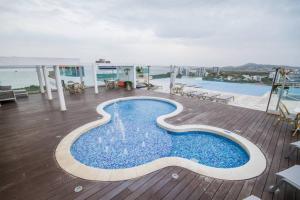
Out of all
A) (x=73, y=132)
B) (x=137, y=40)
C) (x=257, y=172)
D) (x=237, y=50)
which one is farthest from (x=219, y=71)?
(x=73, y=132)

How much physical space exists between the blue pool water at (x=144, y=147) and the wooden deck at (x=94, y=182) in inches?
22.4

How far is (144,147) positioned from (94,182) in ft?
6.13

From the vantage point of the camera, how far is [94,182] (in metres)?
2.17

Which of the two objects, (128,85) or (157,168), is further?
(128,85)

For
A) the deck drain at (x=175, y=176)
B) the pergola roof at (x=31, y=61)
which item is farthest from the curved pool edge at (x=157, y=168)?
the pergola roof at (x=31, y=61)

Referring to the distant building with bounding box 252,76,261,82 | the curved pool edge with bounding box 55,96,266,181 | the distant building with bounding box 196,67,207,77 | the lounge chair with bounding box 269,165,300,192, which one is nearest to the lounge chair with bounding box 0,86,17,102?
the curved pool edge with bounding box 55,96,266,181

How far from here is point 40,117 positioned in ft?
16.1

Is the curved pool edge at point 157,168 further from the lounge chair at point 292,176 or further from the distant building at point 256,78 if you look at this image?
the distant building at point 256,78

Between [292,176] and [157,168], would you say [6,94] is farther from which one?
[292,176]

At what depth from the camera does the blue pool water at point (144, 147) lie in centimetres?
331

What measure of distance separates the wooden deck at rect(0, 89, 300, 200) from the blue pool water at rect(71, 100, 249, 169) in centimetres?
57

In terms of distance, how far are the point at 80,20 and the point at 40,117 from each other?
24.9 feet

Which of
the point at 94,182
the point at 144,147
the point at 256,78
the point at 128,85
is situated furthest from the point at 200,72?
the point at 94,182

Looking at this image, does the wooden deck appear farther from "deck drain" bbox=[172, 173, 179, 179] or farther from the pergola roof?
the pergola roof
